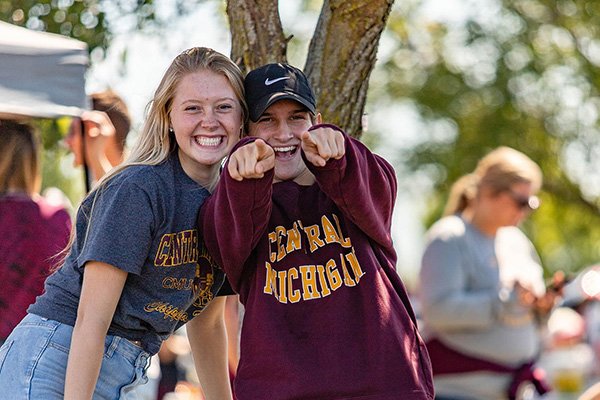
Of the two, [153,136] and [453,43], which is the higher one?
[453,43]

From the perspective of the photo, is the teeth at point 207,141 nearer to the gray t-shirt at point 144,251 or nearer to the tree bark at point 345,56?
the gray t-shirt at point 144,251

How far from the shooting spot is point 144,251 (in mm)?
3348

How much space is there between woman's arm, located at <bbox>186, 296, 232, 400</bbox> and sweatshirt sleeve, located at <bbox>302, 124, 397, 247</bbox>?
2.24ft

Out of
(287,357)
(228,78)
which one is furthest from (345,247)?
(228,78)

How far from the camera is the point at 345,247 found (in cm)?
333

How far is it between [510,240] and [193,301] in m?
3.03

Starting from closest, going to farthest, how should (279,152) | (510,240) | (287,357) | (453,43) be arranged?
(287,357) → (279,152) → (510,240) → (453,43)

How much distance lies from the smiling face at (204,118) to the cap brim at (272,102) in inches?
3.2

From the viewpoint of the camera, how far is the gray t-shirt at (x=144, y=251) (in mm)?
3322

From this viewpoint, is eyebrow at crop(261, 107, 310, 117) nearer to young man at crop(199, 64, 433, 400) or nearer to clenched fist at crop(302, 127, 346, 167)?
young man at crop(199, 64, 433, 400)

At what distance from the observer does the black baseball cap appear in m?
3.43

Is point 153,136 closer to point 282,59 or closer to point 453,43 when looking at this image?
point 282,59

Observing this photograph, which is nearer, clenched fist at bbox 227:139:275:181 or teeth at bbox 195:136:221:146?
clenched fist at bbox 227:139:275:181

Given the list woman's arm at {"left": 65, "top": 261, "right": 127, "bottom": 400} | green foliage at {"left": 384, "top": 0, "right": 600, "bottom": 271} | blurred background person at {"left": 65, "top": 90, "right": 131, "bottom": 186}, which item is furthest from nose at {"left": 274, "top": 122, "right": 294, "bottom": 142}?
green foliage at {"left": 384, "top": 0, "right": 600, "bottom": 271}
